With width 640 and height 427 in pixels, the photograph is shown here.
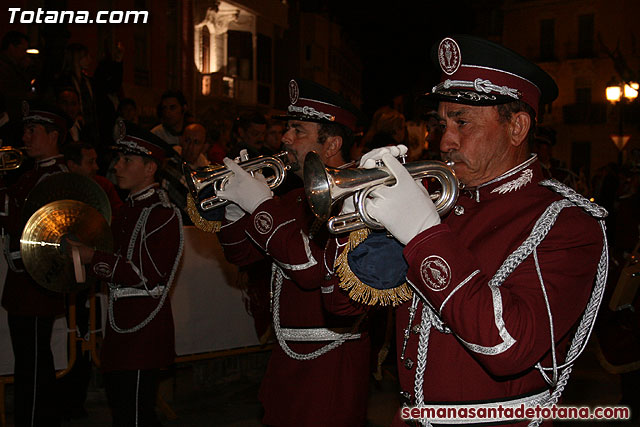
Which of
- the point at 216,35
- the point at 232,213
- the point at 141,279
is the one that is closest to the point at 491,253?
the point at 232,213

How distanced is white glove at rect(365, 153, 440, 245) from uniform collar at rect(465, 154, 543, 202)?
43 cm

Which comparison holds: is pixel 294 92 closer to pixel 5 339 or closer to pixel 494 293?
pixel 494 293

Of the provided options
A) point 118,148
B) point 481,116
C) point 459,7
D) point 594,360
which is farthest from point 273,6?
point 481,116

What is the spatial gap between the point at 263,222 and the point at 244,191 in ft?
0.77

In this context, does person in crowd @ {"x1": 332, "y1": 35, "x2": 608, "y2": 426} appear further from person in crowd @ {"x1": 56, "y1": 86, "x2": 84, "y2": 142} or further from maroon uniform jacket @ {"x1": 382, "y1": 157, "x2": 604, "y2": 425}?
person in crowd @ {"x1": 56, "y1": 86, "x2": 84, "y2": 142}

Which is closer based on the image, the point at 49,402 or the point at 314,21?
the point at 49,402

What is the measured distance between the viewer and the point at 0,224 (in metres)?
5.44

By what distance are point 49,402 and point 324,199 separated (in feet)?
12.3

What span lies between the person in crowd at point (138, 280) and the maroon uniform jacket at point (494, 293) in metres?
2.42

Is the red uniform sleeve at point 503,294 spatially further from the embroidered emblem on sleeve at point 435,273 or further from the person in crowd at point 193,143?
the person in crowd at point 193,143

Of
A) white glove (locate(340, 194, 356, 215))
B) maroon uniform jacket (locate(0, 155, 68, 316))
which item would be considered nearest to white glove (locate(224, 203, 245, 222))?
white glove (locate(340, 194, 356, 215))

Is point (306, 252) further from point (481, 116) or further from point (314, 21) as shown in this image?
point (314, 21)

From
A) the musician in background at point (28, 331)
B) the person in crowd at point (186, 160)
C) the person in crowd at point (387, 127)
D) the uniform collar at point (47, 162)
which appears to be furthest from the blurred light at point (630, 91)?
the musician in background at point (28, 331)

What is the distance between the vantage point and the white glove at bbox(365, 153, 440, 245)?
6.57 ft
